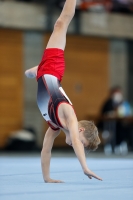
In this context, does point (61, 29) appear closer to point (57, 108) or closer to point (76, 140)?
point (57, 108)

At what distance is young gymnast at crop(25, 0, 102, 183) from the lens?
16.8 ft

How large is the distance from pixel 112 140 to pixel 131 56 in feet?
12.3

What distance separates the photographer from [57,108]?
A: 5.25 meters

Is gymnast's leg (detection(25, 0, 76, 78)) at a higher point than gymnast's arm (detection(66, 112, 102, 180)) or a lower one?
higher

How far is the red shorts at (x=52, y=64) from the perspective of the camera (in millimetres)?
5578

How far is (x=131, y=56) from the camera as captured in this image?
1664cm

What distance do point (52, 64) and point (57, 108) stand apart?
0.56 metres
